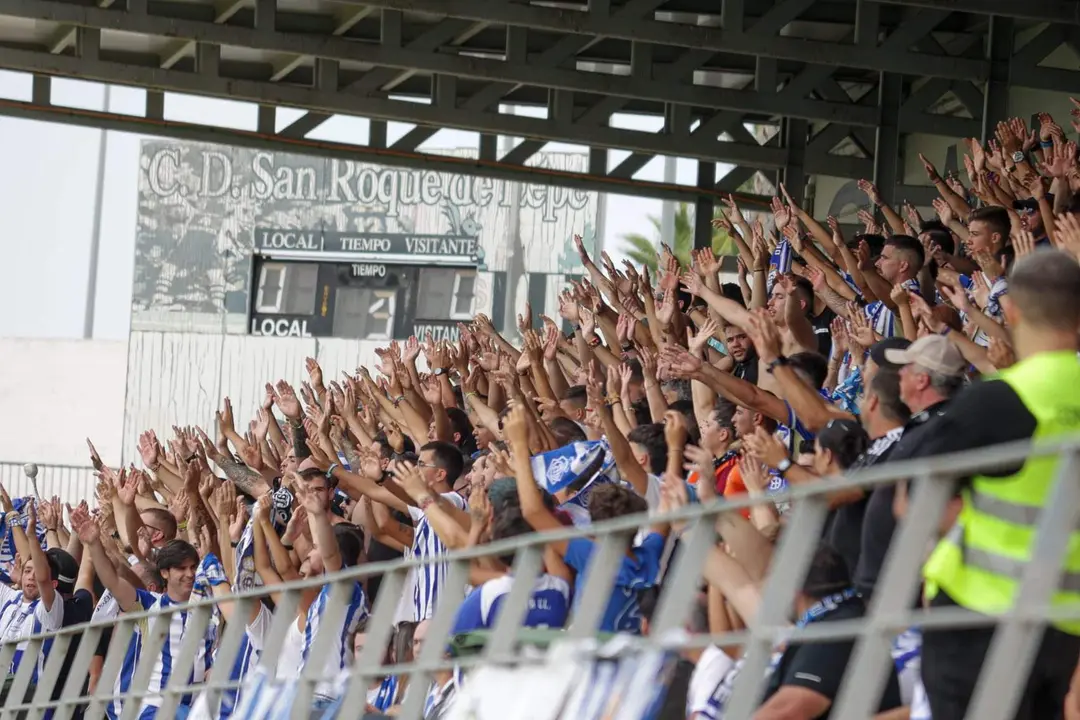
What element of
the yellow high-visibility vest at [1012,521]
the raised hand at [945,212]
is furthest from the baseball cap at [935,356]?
the raised hand at [945,212]

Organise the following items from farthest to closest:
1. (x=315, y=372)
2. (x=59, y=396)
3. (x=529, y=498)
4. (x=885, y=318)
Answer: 1. (x=59, y=396)
2. (x=315, y=372)
3. (x=885, y=318)
4. (x=529, y=498)

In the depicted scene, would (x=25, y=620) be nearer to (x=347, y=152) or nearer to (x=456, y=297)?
(x=347, y=152)

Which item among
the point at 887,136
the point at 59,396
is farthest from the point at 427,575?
the point at 59,396

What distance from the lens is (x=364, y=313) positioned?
75.9ft

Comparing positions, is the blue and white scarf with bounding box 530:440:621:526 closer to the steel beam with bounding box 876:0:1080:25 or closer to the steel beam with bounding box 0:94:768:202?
the steel beam with bounding box 876:0:1080:25

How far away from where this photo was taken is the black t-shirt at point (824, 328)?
8927 millimetres

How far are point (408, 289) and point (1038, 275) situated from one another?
20.1m

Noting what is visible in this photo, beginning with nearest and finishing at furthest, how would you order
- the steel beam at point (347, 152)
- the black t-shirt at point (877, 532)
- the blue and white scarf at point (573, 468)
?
the black t-shirt at point (877, 532)
the blue and white scarf at point (573, 468)
the steel beam at point (347, 152)

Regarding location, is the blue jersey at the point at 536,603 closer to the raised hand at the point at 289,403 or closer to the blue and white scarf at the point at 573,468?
the blue and white scarf at the point at 573,468

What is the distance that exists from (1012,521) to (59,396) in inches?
1096

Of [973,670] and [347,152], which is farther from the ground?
[347,152]

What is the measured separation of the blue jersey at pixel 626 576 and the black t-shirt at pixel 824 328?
401 centimetres

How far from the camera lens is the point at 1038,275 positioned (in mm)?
3373

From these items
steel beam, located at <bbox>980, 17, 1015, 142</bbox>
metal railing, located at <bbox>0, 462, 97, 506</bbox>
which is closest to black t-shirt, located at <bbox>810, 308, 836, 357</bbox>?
steel beam, located at <bbox>980, 17, 1015, 142</bbox>
